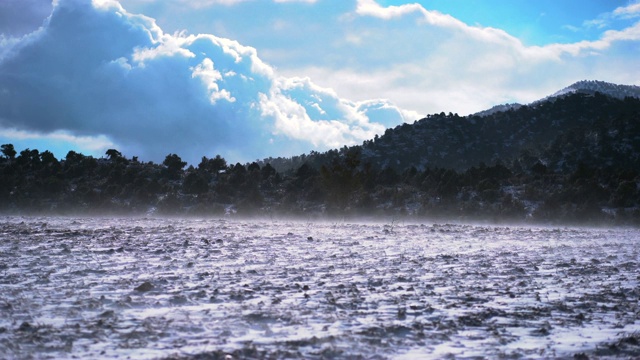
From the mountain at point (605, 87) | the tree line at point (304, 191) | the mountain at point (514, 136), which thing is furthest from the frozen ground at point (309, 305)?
the mountain at point (605, 87)

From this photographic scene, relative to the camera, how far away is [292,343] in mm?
5961

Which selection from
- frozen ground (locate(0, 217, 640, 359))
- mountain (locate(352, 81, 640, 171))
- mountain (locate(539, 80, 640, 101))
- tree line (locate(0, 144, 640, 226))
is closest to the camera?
frozen ground (locate(0, 217, 640, 359))

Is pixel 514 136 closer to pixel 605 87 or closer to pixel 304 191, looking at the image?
pixel 304 191

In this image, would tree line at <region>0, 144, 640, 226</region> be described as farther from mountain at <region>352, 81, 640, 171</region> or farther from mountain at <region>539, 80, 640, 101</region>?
mountain at <region>539, 80, 640, 101</region>

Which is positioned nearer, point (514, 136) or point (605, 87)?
point (514, 136)

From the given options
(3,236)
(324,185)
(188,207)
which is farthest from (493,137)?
(3,236)

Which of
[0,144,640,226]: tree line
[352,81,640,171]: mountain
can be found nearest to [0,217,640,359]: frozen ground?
[0,144,640,226]: tree line

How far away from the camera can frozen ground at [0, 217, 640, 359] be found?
5.87 m

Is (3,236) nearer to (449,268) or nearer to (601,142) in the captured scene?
(449,268)

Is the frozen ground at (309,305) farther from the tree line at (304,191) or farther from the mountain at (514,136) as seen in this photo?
the mountain at (514,136)

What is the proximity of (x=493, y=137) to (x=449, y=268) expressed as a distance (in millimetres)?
89979

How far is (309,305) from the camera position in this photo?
795 centimetres

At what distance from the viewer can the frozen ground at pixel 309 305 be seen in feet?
19.2

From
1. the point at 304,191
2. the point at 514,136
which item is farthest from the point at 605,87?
the point at 304,191
